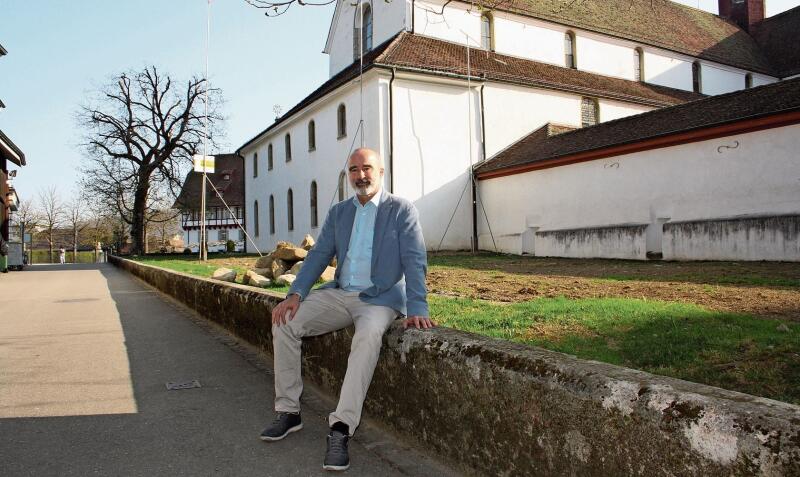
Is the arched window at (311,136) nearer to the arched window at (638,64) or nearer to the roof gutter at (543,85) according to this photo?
the roof gutter at (543,85)

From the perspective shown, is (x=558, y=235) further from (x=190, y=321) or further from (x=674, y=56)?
(x=674, y=56)

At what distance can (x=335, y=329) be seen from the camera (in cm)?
427

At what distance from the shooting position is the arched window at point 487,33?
28344 millimetres

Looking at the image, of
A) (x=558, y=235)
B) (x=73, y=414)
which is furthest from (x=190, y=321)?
(x=558, y=235)

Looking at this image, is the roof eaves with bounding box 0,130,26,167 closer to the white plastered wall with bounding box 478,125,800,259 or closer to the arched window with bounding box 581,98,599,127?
the white plastered wall with bounding box 478,125,800,259

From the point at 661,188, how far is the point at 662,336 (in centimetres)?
1378

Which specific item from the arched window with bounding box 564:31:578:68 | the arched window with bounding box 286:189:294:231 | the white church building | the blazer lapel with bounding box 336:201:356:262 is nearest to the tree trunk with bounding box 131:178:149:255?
the white church building

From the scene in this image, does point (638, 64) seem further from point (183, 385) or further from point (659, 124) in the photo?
point (183, 385)

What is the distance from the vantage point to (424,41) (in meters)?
26.7

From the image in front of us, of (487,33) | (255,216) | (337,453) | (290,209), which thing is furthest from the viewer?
(255,216)

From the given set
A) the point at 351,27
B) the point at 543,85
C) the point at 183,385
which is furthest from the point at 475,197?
the point at 183,385

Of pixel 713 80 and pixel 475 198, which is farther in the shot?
pixel 713 80

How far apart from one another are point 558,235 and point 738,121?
244 inches

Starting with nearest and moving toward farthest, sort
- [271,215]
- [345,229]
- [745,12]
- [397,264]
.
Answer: [397,264]
[345,229]
[271,215]
[745,12]
